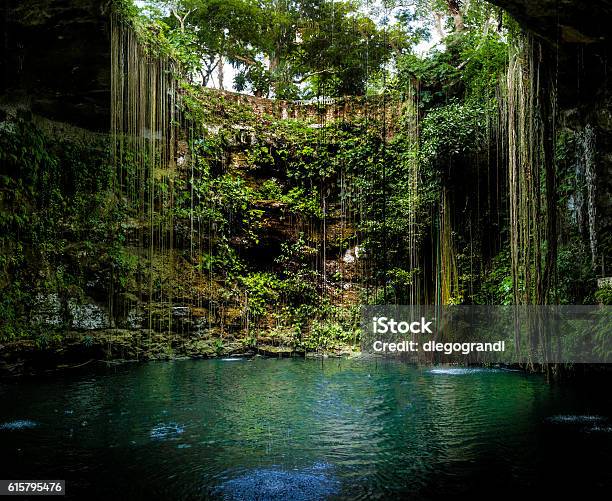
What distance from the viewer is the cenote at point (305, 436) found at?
11.3 feet

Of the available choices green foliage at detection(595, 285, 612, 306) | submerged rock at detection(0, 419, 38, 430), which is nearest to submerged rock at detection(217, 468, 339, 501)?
submerged rock at detection(0, 419, 38, 430)

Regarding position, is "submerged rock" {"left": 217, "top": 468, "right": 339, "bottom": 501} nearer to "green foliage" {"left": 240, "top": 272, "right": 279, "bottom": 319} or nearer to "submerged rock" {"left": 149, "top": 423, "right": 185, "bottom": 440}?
"submerged rock" {"left": 149, "top": 423, "right": 185, "bottom": 440}

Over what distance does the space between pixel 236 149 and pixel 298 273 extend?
3.41 m

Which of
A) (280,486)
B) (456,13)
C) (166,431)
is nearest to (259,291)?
(166,431)

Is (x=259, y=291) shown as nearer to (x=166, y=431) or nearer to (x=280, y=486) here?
(x=166, y=431)

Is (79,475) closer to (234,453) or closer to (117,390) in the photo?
(234,453)

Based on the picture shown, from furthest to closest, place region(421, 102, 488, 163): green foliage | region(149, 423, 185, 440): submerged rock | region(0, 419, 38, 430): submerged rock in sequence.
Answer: region(421, 102, 488, 163): green foliage < region(0, 419, 38, 430): submerged rock < region(149, 423, 185, 440): submerged rock

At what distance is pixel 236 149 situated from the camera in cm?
1245

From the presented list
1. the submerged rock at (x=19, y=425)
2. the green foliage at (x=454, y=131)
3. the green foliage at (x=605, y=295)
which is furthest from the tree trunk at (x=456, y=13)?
the submerged rock at (x=19, y=425)

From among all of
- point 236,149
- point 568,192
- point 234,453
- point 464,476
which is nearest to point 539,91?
point 568,192

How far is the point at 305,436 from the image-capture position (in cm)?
458

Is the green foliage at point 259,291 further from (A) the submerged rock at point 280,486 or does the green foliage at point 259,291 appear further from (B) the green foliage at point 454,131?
(A) the submerged rock at point 280,486

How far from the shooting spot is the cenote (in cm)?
345

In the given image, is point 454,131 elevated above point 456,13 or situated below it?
below
